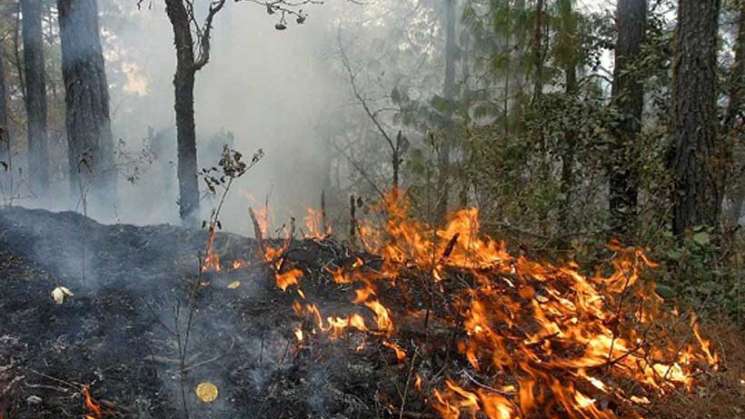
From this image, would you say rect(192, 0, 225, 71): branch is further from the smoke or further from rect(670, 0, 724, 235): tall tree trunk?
the smoke

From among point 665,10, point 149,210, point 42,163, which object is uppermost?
point 665,10

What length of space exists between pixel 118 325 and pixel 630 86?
6616 mm

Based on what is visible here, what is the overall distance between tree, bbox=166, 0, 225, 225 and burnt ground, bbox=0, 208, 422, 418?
1.78 meters

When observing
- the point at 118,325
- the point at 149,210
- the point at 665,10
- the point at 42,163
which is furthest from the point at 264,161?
the point at 118,325

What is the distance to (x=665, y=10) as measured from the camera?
25.7 feet

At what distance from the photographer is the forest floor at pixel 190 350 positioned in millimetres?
3088

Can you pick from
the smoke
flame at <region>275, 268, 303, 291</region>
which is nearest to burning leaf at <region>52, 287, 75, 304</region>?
flame at <region>275, 268, 303, 291</region>

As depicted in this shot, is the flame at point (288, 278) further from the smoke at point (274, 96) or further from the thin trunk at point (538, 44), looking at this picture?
the smoke at point (274, 96)

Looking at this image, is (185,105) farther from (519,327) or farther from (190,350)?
(519,327)

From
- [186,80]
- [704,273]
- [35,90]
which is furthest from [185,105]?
[35,90]

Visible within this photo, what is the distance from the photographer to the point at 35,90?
46.2 feet

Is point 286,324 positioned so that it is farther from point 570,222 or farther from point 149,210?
point 149,210

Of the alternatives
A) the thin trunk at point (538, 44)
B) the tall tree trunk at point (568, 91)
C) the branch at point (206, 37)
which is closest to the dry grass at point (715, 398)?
the tall tree trunk at point (568, 91)

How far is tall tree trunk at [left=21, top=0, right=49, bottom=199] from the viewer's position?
1334cm
